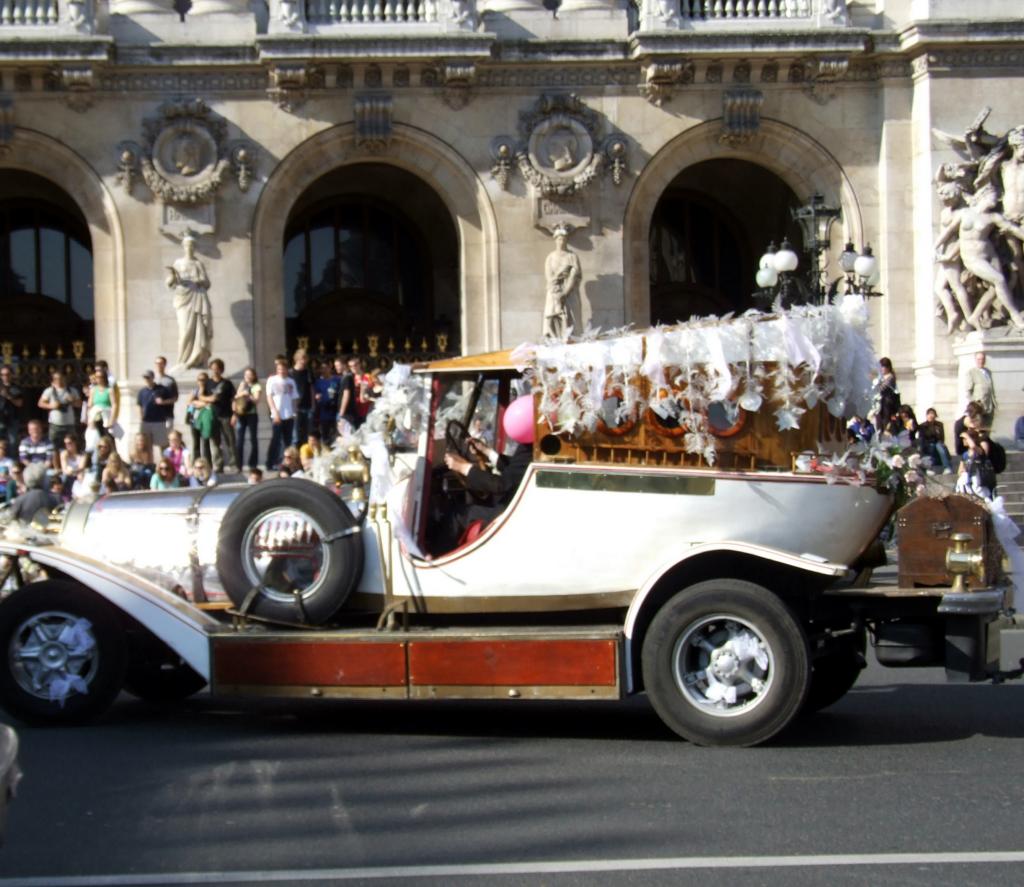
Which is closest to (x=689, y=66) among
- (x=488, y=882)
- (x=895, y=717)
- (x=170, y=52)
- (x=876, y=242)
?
(x=876, y=242)

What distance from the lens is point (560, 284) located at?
2592 cm

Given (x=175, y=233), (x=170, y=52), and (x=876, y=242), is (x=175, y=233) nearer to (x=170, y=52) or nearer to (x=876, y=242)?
(x=170, y=52)

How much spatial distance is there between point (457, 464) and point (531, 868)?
11.6ft

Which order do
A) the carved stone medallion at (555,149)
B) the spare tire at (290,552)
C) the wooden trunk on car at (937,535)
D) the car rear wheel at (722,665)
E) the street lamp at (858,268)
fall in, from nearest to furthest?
the car rear wheel at (722,665) → the wooden trunk on car at (937,535) → the spare tire at (290,552) → the street lamp at (858,268) → the carved stone medallion at (555,149)

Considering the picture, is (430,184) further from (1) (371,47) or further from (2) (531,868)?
(2) (531,868)

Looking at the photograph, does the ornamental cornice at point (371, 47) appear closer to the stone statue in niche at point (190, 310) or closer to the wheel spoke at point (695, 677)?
the stone statue in niche at point (190, 310)

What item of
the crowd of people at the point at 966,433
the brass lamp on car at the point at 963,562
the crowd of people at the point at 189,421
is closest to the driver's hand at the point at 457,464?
the brass lamp on car at the point at 963,562

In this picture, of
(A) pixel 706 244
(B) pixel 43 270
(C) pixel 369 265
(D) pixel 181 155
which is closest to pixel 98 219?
(D) pixel 181 155

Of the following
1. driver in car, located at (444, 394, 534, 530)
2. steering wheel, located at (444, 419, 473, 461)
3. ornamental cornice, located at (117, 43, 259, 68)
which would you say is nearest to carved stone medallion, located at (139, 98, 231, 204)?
ornamental cornice, located at (117, 43, 259, 68)

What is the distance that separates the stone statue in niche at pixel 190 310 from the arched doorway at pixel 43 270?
4.79 m

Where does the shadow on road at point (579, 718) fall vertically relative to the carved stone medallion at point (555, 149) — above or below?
below

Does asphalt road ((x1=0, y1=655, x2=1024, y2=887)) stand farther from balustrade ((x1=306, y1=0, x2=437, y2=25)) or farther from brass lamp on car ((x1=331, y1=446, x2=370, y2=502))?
balustrade ((x1=306, y1=0, x2=437, y2=25))

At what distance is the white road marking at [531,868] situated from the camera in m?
6.49

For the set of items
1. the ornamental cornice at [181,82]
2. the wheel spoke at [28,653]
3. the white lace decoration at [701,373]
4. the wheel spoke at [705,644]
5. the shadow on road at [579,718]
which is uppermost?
the ornamental cornice at [181,82]
